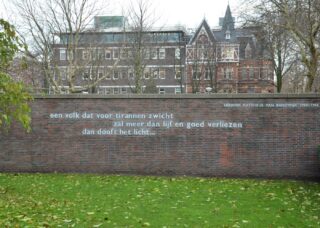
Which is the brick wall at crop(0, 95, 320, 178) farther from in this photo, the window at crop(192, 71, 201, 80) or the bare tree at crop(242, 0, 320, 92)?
the window at crop(192, 71, 201, 80)

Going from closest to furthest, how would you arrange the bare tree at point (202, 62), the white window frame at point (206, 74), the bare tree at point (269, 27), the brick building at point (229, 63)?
the bare tree at point (269, 27)
the bare tree at point (202, 62)
the white window frame at point (206, 74)
the brick building at point (229, 63)

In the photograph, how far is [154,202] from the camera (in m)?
10.9

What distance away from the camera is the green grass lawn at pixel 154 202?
29.4ft

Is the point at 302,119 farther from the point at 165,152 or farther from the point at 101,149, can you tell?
the point at 101,149

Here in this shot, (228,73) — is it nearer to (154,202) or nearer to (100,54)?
(100,54)

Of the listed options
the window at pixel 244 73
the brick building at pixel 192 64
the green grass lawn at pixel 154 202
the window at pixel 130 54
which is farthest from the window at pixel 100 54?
the window at pixel 244 73

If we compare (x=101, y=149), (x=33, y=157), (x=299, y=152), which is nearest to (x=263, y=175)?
(x=299, y=152)

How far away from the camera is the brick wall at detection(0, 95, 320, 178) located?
15.7m

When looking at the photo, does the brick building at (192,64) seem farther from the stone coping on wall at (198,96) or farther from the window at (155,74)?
the stone coping on wall at (198,96)

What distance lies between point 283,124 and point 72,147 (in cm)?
671

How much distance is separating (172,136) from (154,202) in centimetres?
537

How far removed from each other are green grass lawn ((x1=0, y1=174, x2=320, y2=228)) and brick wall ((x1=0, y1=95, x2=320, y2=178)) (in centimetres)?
74

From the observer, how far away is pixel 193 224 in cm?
877

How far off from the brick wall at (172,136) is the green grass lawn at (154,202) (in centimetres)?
74
